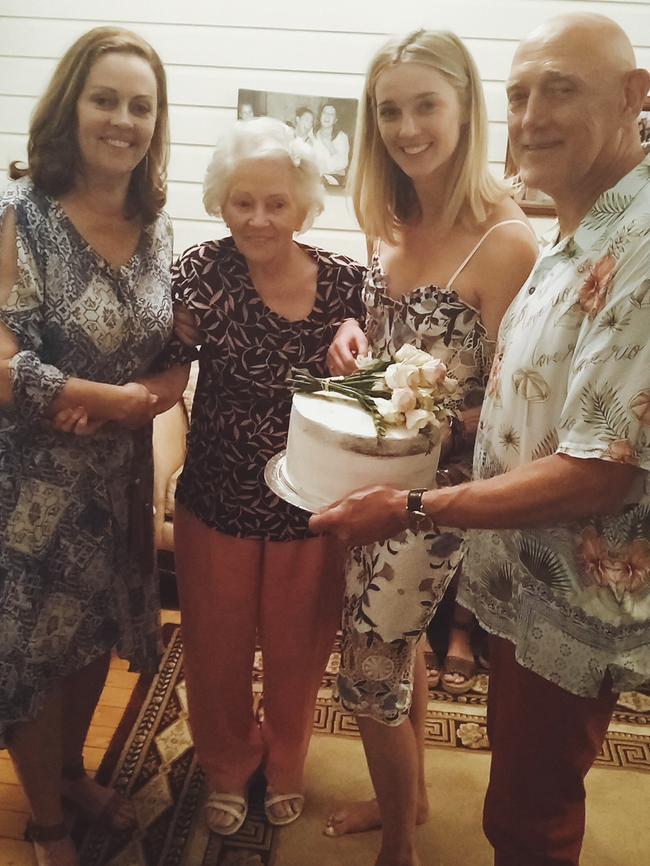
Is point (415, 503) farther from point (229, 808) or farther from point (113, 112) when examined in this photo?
point (229, 808)

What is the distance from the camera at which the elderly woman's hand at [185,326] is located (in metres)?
1.55

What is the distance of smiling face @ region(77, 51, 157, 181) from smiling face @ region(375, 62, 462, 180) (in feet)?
1.47

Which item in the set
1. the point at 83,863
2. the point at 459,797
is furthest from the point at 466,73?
the point at 83,863

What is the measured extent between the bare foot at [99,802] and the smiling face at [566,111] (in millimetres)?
1668

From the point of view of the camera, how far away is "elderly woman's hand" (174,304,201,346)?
1546 mm

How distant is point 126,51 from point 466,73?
2.07 feet

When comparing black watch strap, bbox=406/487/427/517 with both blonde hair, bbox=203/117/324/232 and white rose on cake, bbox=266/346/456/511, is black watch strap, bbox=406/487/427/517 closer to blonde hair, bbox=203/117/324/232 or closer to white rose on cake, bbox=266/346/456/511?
white rose on cake, bbox=266/346/456/511

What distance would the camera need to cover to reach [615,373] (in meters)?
0.97

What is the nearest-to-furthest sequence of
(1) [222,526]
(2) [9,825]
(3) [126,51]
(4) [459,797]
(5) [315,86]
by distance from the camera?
(3) [126,51]
(1) [222,526]
(2) [9,825]
(4) [459,797]
(5) [315,86]

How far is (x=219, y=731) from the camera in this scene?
182 centimetres

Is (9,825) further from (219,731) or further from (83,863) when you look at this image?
(219,731)

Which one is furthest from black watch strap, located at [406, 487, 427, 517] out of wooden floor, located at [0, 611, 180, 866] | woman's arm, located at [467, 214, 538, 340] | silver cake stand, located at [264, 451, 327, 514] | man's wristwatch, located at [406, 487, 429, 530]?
wooden floor, located at [0, 611, 180, 866]

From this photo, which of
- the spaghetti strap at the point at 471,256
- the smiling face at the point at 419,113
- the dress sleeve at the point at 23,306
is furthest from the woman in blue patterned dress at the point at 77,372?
the spaghetti strap at the point at 471,256

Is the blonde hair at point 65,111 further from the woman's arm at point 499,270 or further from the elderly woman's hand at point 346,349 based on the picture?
the woman's arm at point 499,270
